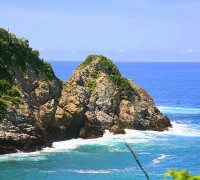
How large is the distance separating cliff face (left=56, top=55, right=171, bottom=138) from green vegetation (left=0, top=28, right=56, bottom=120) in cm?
618

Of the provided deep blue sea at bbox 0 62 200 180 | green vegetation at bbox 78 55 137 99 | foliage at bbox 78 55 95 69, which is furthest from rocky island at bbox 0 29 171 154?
deep blue sea at bbox 0 62 200 180

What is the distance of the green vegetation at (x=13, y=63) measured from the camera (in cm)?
6384

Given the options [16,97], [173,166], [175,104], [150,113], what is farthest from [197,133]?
[175,104]

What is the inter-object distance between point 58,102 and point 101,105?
11.0 meters

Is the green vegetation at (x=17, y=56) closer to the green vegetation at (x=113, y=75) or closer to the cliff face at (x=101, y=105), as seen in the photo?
the cliff face at (x=101, y=105)

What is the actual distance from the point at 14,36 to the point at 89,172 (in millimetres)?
29233

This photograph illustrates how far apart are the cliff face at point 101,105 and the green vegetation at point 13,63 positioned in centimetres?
618

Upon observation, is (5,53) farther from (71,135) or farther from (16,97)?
(71,135)

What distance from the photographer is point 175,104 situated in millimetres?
128875

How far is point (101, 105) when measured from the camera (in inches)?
3086

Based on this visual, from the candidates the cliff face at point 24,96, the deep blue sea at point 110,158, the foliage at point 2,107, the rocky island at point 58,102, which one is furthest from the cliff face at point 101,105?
the foliage at point 2,107

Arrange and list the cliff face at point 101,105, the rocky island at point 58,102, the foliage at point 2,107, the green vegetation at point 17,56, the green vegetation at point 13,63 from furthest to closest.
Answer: the cliff face at point 101,105
the green vegetation at point 17,56
the green vegetation at point 13,63
the rocky island at point 58,102
the foliage at point 2,107

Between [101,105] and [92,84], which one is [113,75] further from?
[101,105]

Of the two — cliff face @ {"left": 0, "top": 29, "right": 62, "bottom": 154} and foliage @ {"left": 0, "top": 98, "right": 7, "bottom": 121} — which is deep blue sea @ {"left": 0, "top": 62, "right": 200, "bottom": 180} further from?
foliage @ {"left": 0, "top": 98, "right": 7, "bottom": 121}
